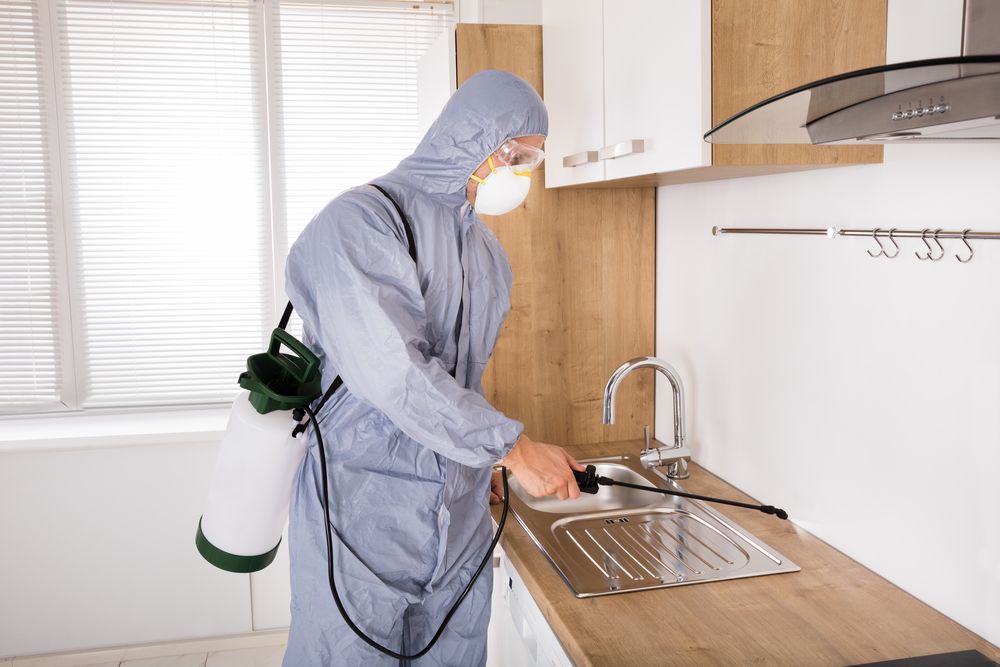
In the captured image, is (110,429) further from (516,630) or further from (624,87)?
(624,87)

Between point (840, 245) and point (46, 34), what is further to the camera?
point (46, 34)

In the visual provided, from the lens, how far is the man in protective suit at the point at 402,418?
1.26 meters

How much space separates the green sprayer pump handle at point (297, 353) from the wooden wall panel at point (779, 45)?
73 centimetres

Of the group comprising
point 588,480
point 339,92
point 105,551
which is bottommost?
point 105,551

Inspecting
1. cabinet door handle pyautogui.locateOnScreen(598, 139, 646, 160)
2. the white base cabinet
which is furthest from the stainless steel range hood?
the white base cabinet

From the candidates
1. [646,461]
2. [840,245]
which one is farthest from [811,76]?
[646,461]

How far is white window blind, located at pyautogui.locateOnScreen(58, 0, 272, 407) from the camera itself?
2699mm

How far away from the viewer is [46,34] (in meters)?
2.65

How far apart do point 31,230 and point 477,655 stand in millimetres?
2133

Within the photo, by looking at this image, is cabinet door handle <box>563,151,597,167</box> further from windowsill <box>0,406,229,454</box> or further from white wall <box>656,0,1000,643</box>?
windowsill <box>0,406,229,454</box>

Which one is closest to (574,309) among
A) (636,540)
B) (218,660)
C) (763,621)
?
(636,540)

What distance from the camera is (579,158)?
65.2 inches

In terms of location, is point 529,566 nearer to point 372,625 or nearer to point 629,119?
point 372,625

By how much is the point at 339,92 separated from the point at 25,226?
114cm
